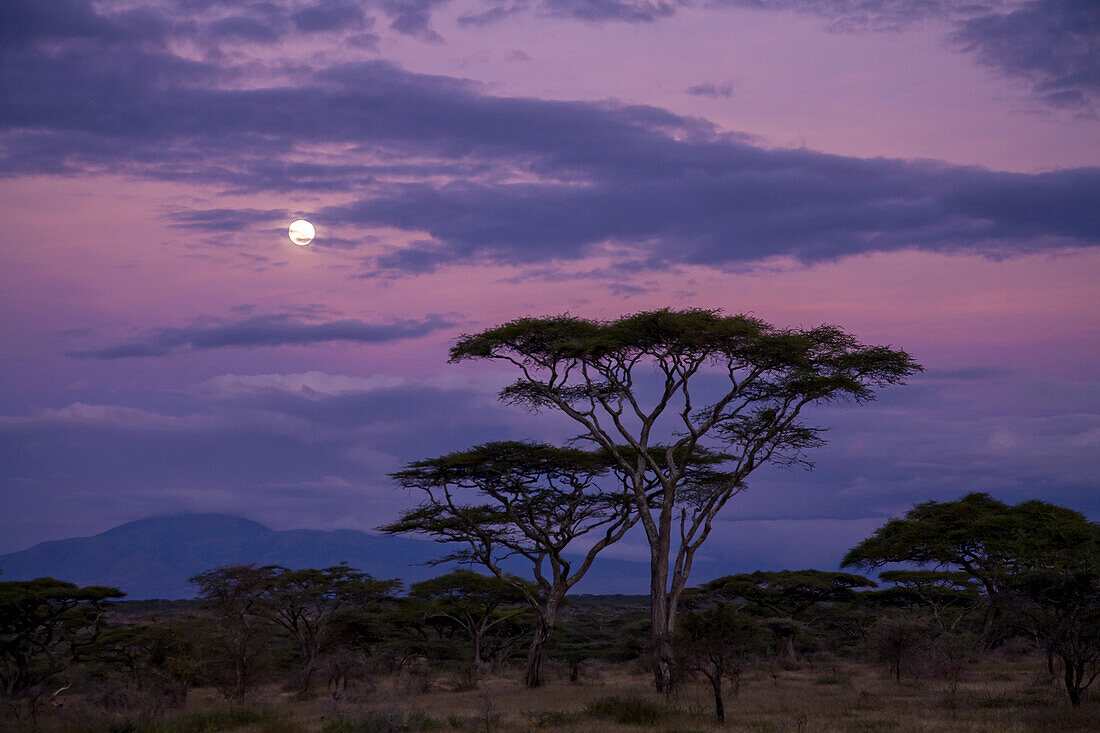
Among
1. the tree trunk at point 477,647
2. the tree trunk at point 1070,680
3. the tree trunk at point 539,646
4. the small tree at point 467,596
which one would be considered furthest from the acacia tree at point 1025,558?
the tree trunk at point 477,647

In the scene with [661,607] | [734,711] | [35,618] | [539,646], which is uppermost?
[661,607]

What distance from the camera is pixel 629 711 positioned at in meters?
23.1

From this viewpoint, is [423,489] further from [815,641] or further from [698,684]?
[815,641]

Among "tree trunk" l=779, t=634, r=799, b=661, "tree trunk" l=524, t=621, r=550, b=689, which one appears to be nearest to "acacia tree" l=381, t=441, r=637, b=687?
"tree trunk" l=524, t=621, r=550, b=689

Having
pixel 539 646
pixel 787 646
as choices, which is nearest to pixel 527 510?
pixel 539 646

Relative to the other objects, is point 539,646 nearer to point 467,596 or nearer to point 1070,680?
point 467,596

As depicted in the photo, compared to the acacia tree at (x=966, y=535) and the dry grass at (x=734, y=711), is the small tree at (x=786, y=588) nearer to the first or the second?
the acacia tree at (x=966, y=535)

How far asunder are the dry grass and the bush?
0.13 feet

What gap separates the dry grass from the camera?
66.8ft

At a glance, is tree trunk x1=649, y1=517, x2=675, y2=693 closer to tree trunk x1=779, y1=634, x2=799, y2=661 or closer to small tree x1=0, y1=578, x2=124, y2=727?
small tree x1=0, y1=578, x2=124, y2=727

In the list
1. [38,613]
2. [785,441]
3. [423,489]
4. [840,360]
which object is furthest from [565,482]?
[38,613]

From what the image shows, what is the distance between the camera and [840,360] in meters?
31.4

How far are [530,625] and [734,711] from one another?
29.5 meters

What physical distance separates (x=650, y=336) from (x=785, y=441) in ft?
21.1
